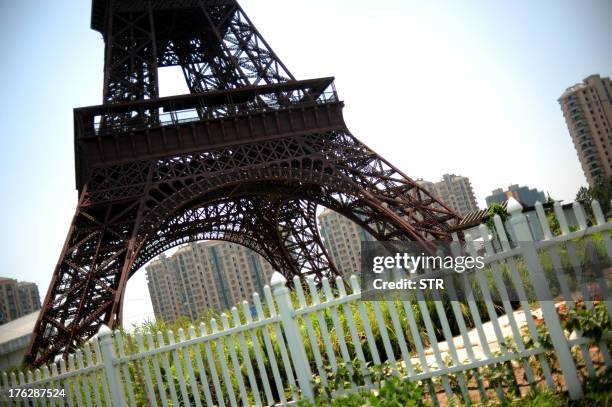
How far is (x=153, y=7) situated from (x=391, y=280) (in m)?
24.0

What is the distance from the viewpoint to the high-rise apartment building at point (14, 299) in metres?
84.2

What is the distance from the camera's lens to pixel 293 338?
205 inches

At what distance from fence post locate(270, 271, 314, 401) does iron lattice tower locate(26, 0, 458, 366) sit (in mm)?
10329

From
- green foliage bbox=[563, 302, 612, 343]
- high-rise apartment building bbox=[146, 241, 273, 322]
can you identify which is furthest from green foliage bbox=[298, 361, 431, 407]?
high-rise apartment building bbox=[146, 241, 273, 322]

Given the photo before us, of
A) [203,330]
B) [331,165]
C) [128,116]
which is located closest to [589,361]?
[203,330]

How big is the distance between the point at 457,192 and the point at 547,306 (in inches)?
4900

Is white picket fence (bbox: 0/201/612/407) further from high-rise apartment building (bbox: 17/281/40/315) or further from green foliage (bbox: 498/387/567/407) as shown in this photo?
high-rise apartment building (bbox: 17/281/40/315)

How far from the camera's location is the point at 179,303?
113750mm

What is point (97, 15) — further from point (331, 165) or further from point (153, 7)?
point (331, 165)

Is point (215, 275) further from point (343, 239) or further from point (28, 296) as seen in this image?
point (28, 296)

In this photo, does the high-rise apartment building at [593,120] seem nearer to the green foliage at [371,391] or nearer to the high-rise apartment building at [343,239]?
the high-rise apartment building at [343,239]

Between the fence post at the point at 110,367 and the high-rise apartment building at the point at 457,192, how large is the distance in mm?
117244

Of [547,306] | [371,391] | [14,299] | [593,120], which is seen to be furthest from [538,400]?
[14,299]

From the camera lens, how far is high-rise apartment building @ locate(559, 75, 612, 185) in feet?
273
